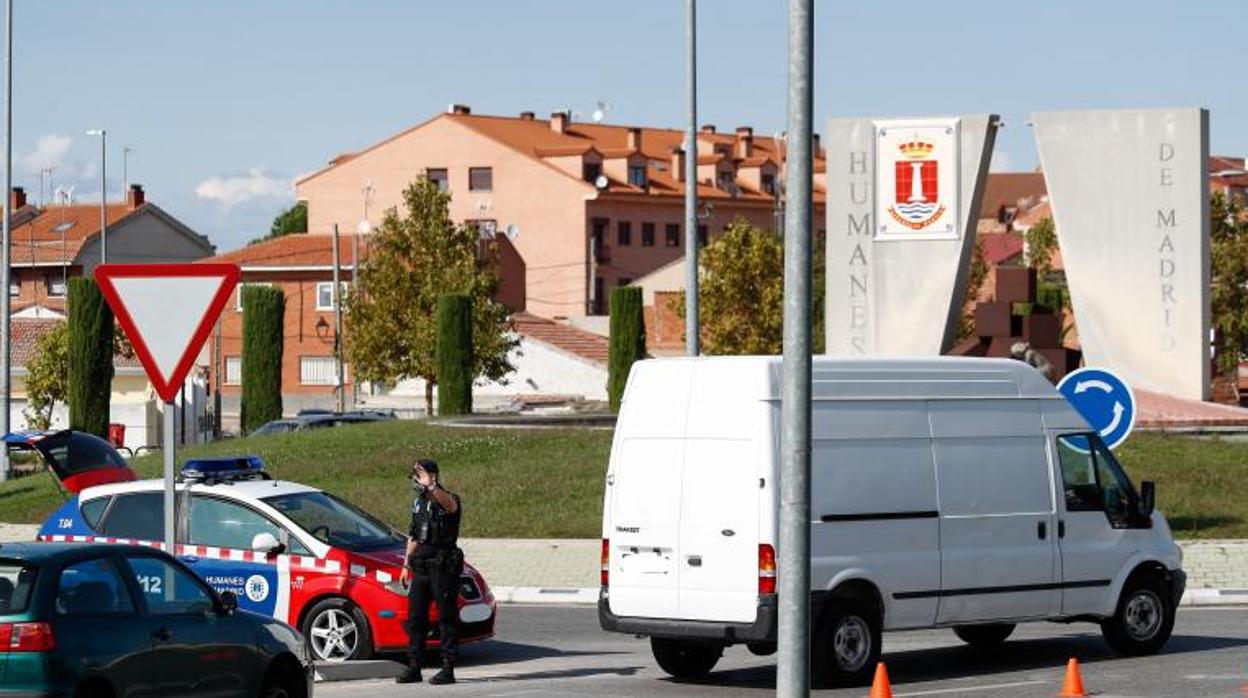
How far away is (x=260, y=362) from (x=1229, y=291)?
115 feet

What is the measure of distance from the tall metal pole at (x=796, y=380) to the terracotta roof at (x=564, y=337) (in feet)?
258

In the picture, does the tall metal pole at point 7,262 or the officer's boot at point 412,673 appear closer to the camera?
the officer's boot at point 412,673

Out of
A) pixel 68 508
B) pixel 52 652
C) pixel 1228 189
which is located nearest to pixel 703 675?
pixel 68 508

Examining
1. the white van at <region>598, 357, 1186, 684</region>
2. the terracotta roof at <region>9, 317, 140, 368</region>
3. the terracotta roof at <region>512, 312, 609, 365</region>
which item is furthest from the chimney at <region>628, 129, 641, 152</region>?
the white van at <region>598, 357, 1186, 684</region>

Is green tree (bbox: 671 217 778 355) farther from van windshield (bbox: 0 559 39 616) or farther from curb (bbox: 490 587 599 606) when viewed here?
van windshield (bbox: 0 559 39 616)

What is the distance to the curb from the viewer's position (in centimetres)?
2525

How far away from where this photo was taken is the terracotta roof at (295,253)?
320ft

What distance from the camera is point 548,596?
25375mm

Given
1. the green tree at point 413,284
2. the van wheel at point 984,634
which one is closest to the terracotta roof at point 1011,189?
the green tree at point 413,284

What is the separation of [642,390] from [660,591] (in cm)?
153

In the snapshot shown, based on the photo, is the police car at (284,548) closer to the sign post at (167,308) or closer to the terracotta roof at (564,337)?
the sign post at (167,308)

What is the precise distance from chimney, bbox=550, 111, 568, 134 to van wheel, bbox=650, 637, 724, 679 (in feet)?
326

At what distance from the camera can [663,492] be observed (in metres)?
17.0

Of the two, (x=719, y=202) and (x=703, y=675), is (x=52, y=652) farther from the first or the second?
(x=719, y=202)
